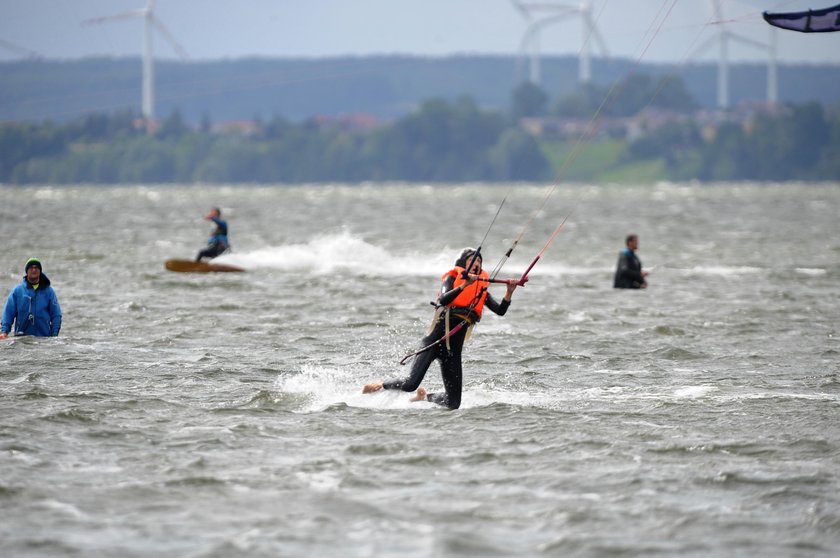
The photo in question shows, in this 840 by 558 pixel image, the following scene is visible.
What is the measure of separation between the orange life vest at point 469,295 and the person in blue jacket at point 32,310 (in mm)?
6159

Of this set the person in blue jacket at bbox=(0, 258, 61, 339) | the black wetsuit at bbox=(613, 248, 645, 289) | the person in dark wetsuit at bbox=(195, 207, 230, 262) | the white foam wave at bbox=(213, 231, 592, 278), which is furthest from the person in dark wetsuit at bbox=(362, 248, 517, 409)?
the white foam wave at bbox=(213, 231, 592, 278)

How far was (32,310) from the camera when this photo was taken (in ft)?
63.4

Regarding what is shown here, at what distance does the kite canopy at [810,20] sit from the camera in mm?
13836

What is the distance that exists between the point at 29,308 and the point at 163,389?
3.29 meters

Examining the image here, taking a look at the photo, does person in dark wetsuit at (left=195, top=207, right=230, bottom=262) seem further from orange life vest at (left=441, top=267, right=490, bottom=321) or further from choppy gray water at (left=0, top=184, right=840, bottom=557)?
orange life vest at (left=441, top=267, right=490, bottom=321)

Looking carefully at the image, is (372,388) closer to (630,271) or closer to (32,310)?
(32,310)

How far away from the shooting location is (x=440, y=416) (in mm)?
15406

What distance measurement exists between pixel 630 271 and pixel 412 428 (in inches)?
624

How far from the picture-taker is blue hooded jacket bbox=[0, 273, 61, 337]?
62.2ft

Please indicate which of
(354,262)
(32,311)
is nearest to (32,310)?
(32,311)

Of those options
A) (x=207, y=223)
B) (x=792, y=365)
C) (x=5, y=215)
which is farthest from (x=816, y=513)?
(x=5, y=215)

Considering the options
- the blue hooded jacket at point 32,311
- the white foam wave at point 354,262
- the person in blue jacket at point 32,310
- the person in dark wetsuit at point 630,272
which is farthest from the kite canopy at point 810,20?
the white foam wave at point 354,262

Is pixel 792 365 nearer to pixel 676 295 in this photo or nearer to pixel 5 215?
pixel 676 295

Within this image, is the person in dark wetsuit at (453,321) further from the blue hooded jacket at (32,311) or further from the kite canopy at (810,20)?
the blue hooded jacket at (32,311)
